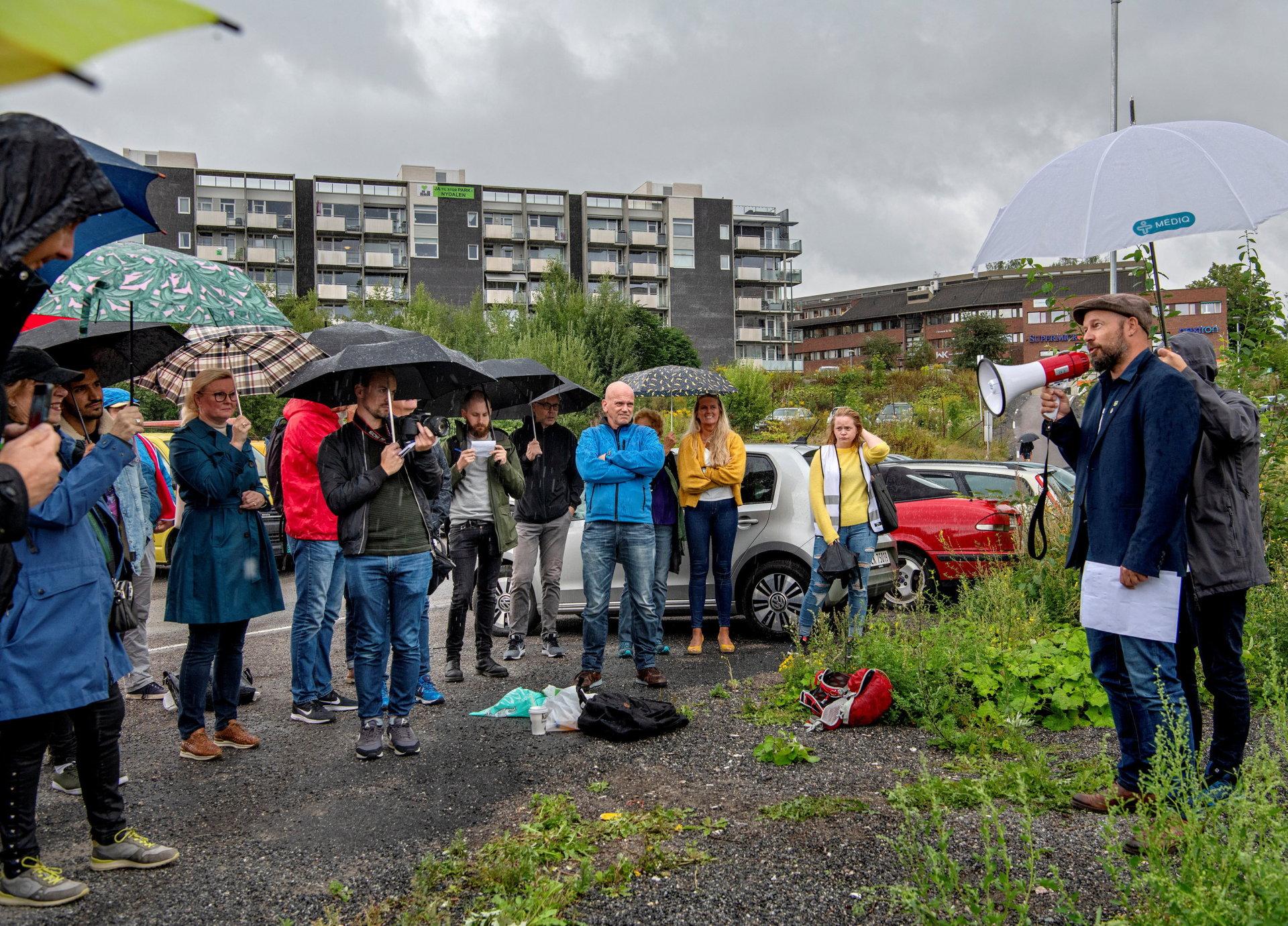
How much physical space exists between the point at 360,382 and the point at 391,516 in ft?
2.68

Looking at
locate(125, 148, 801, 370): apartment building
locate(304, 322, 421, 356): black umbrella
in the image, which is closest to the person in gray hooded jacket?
locate(304, 322, 421, 356): black umbrella

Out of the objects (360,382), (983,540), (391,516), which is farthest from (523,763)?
(983,540)

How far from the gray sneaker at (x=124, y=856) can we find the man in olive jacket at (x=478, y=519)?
144 inches

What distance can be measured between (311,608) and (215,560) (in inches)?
38.8

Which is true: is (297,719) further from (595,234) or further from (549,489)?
(595,234)

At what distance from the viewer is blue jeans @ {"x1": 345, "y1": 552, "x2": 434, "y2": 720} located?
17.8 feet

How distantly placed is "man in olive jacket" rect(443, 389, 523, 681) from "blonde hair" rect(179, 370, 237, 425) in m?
2.27

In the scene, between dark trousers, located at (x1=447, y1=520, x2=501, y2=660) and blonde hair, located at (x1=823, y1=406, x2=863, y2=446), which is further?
blonde hair, located at (x1=823, y1=406, x2=863, y2=446)

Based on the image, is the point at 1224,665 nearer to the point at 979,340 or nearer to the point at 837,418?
the point at 837,418

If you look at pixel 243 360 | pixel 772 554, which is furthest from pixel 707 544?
pixel 243 360

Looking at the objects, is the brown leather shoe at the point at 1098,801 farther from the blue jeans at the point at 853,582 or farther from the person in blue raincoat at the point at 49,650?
the person in blue raincoat at the point at 49,650

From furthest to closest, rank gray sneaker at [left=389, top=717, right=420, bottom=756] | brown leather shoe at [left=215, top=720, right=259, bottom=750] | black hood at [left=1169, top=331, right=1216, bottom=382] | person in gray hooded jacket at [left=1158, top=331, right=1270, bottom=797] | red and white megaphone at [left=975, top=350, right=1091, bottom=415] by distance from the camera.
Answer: brown leather shoe at [left=215, top=720, right=259, bottom=750] < gray sneaker at [left=389, top=717, right=420, bottom=756] < red and white megaphone at [left=975, top=350, right=1091, bottom=415] < black hood at [left=1169, top=331, right=1216, bottom=382] < person in gray hooded jacket at [left=1158, top=331, right=1270, bottom=797]

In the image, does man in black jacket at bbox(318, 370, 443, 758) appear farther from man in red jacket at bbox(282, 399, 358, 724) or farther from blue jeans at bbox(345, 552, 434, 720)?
man in red jacket at bbox(282, 399, 358, 724)

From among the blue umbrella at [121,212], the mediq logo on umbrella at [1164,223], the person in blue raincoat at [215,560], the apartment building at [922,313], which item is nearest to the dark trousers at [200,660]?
the person in blue raincoat at [215,560]
